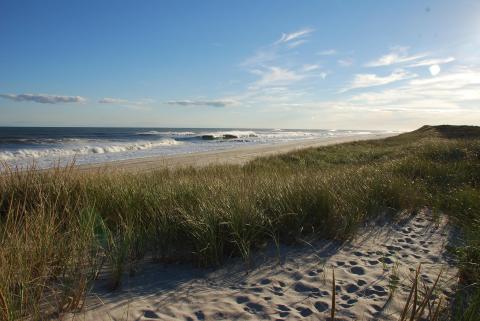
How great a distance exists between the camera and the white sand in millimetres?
3012

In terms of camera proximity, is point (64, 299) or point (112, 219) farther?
point (112, 219)

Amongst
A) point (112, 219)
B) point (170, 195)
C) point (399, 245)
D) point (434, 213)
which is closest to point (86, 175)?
point (112, 219)

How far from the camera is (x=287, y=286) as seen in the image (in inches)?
140

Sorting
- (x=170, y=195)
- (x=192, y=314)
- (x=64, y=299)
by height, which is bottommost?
(x=192, y=314)

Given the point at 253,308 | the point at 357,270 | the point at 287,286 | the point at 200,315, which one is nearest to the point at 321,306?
the point at 287,286

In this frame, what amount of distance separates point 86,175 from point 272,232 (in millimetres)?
4317

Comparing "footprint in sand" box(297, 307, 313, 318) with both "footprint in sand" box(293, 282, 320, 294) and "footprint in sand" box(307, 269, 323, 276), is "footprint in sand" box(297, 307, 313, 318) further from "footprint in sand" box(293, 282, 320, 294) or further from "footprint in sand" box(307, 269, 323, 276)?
"footprint in sand" box(307, 269, 323, 276)

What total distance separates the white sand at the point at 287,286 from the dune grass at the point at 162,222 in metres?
0.20

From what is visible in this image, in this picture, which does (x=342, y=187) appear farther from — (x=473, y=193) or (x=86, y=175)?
(x=86, y=175)

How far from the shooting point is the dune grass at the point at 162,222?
9.90 feet

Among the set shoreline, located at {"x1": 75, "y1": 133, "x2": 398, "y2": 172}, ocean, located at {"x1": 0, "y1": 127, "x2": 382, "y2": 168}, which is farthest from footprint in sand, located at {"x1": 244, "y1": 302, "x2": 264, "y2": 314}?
shoreline, located at {"x1": 75, "y1": 133, "x2": 398, "y2": 172}

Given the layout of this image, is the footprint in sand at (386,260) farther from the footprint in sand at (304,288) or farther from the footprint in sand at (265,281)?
the footprint in sand at (265,281)

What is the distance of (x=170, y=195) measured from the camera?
18.1ft

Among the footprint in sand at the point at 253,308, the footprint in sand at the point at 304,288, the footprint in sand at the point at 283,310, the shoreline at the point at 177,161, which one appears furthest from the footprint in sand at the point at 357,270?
the shoreline at the point at 177,161
